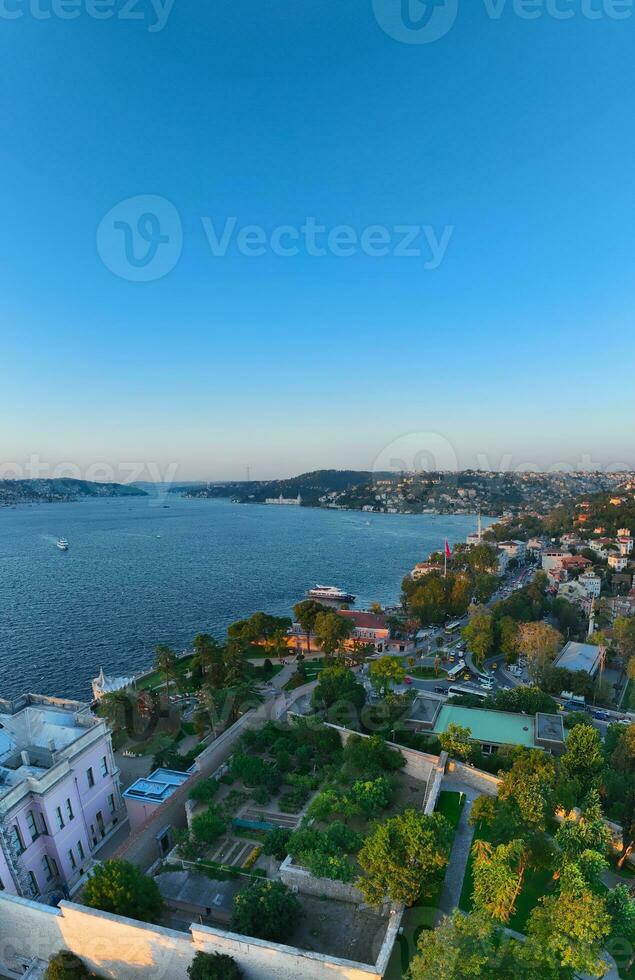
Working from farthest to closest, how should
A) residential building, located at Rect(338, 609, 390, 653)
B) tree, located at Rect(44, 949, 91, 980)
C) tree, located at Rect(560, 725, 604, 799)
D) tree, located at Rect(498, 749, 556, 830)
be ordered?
1. residential building, located at Rect(338, 609, 390, 653)
2. tree, located at Rect(560, 725, 604, 799)
3. tree, located at Rect(498, 749, 556, 830)
4. tree, located at Rect(44, 949, 91, 980)

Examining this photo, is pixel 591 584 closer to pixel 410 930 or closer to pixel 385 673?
pixel 385 673

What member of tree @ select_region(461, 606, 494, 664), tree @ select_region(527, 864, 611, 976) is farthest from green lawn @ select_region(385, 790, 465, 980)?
tree @ select_region(461, 606, 494, 664)

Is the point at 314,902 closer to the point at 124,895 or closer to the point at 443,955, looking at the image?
the point at 124,895

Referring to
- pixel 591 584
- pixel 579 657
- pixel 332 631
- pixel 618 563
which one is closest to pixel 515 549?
pixel 618 563

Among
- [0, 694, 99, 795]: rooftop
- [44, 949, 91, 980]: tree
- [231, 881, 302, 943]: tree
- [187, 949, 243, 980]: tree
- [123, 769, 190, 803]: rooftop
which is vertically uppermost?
[0, 694, 99, 795]: rooftop

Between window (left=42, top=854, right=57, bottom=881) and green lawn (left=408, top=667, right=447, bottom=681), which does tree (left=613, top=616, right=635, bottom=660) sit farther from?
window (left=42, top=854, right=57, bottom=881)

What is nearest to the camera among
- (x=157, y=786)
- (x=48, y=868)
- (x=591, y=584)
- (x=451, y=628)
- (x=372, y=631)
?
(x=48, y=868)
